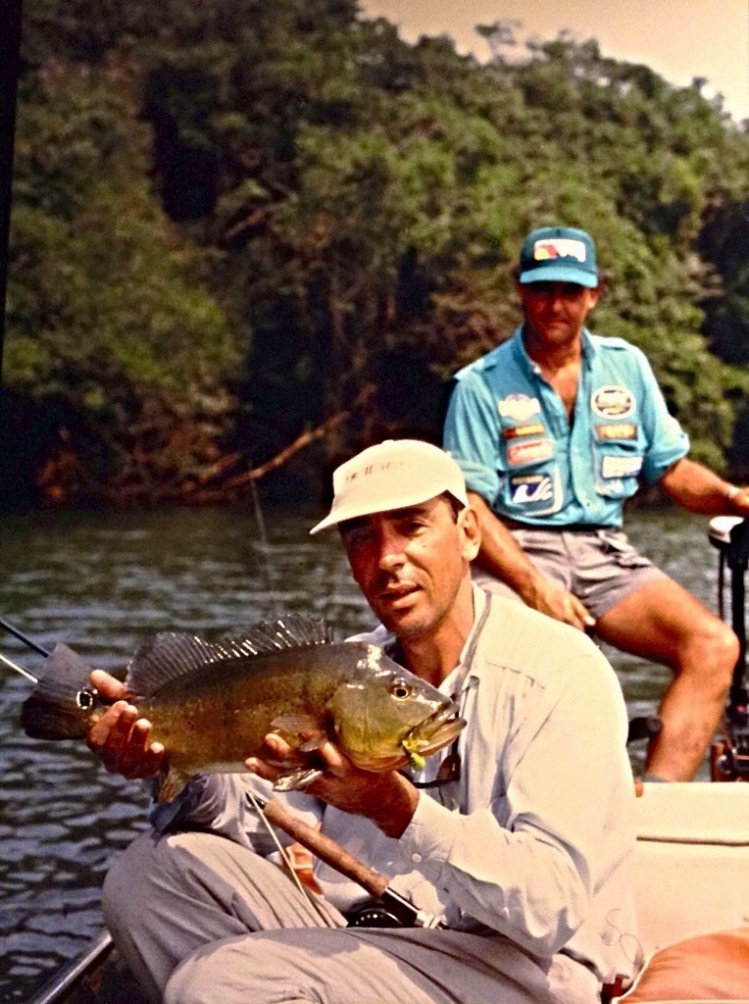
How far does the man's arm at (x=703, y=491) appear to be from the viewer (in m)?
5.15

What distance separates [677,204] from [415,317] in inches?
317

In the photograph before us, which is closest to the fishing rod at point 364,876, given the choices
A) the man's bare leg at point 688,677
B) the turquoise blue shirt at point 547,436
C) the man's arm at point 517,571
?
the man's arm at point 517,571

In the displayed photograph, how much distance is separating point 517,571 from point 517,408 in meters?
0.62

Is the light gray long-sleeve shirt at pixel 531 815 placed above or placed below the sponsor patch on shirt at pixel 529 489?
below

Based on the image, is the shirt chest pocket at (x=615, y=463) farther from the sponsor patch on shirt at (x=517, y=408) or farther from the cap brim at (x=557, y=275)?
the cap brim at (x=557, y=275)

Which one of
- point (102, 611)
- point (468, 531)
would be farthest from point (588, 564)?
point (102, 611)

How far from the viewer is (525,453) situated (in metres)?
5.22

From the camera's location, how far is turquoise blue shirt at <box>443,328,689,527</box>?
523 cm

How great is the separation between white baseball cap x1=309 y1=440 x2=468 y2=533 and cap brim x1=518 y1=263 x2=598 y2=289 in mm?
2238

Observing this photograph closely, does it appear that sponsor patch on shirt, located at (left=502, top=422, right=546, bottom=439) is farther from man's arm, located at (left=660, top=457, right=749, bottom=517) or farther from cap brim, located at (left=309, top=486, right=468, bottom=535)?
cap brim, located at (left=309, top=486, right=468, bottom=535)

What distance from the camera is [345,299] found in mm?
34688

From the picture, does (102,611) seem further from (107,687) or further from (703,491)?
(107,687)

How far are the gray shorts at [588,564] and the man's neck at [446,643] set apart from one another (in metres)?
2.15

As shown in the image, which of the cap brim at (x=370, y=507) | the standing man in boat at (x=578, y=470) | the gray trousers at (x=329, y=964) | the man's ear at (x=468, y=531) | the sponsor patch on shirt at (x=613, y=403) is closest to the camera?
the gray trousers at (x=329, y=964)
